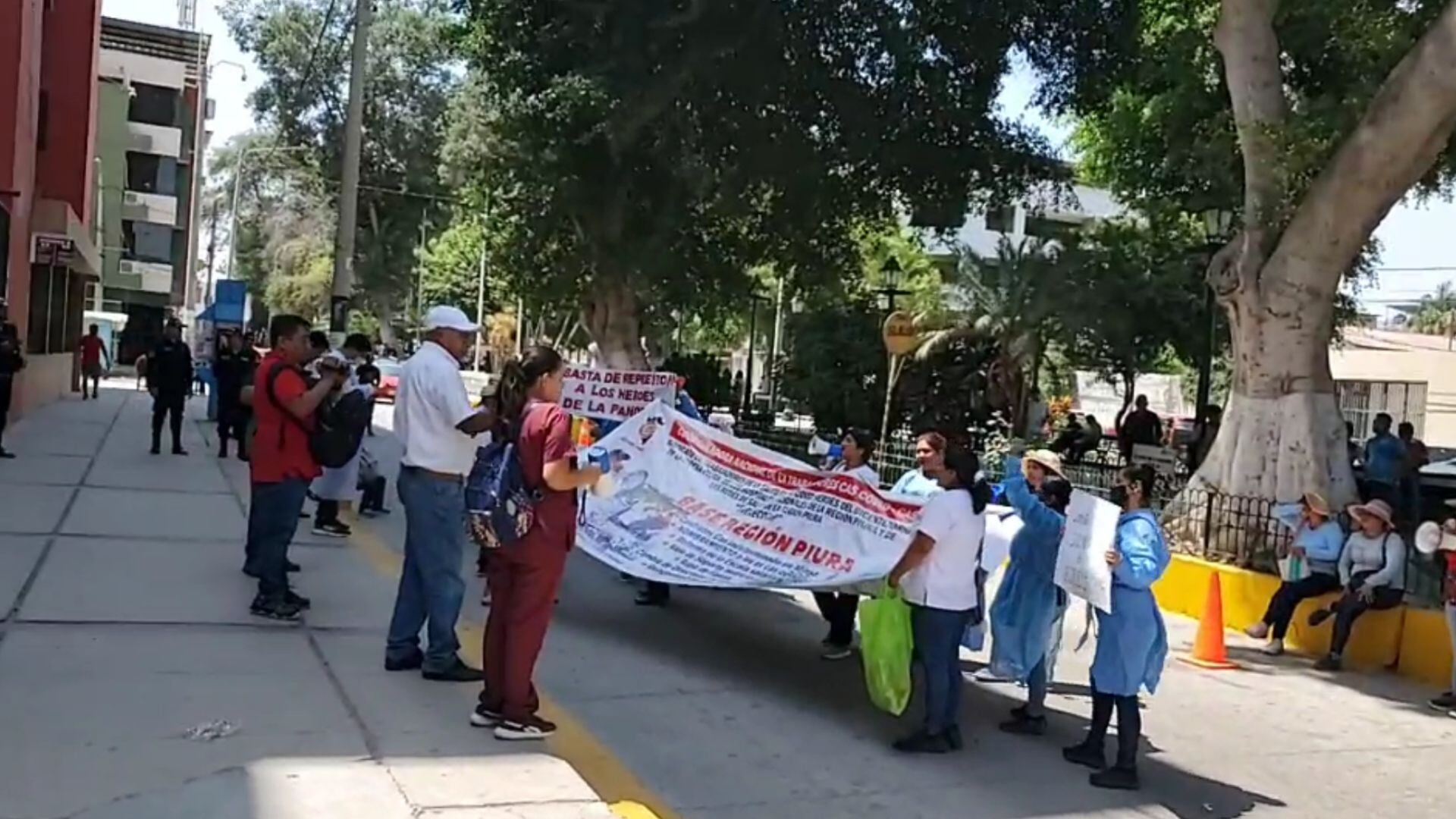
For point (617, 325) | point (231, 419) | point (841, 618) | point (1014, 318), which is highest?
point (1014, 318)

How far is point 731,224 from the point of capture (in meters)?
21.2

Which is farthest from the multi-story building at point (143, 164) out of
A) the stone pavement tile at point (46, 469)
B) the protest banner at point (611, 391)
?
the protest banner at point (611, 391)

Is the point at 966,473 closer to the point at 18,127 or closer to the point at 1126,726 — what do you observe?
the point at 1126,726

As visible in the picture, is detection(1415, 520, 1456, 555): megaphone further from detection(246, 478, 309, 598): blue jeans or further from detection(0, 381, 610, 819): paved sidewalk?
detection(246, 478, 309, 598): blue jeans

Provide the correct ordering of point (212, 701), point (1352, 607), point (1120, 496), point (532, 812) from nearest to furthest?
point (532, 812) → point (212, 701) → point (1120, 496) → point (1352, 607)

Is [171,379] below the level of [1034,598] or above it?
above

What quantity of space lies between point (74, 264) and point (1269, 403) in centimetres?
2521

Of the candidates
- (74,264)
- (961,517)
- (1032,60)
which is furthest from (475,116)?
(961,517)

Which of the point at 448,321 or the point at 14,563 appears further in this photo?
the point at 14,563

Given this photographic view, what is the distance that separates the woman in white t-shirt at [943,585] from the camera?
681 cm

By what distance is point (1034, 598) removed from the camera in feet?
24.6

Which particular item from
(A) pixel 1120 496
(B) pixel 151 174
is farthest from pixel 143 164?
(A) pixel 1120 496

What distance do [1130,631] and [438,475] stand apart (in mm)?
3427

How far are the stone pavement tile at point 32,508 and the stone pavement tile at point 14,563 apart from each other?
41 centimetres
